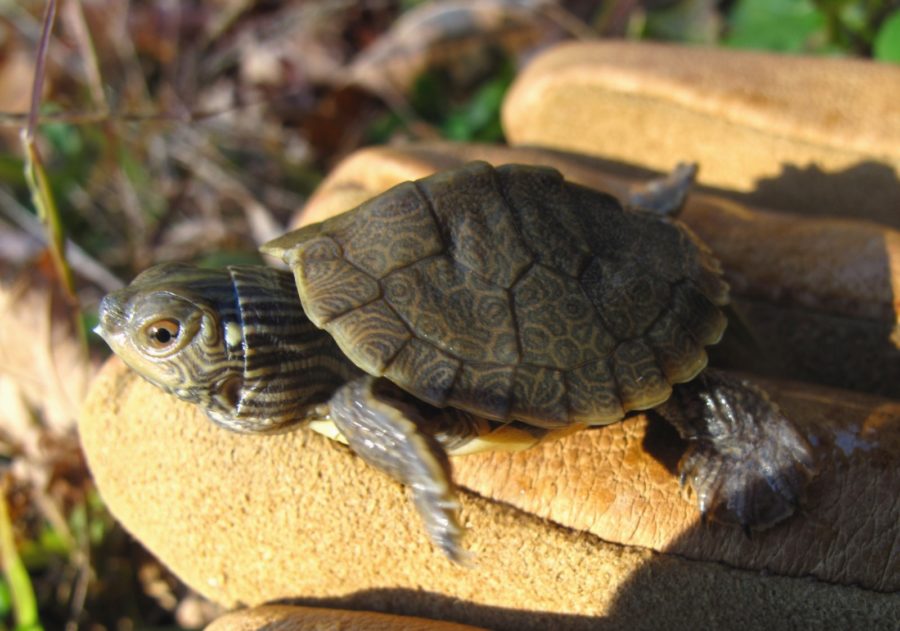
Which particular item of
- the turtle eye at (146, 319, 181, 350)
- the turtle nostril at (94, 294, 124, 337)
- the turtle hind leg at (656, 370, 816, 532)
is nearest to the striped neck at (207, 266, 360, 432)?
the turtle eye at (146, 319, 181, 350)

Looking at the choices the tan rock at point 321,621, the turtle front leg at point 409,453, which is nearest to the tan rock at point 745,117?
the turtle front leg at point 409,453

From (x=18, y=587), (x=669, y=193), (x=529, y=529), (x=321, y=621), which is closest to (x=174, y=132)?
(x=18, y=587)

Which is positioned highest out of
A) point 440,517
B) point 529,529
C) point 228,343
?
point 228,343

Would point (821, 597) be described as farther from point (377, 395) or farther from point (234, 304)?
point (234, 304)

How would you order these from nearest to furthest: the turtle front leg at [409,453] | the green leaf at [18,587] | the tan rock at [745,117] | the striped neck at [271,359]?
1. the turtle front leg at [409,453]
2. the striped neck at [271,359]
3. the green leaf at [18,587]
4. the tan rock at [745,117]

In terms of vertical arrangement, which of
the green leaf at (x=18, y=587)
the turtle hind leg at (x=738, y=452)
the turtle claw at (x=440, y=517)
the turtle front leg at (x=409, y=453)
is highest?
the turtle front leg at (x=409, y=453)

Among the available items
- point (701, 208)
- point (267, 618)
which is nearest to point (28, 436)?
point (267, 618)

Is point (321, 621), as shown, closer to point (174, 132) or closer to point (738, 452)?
point (738, 452)

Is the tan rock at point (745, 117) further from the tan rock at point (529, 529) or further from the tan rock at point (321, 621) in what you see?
the tan rock at point (321, 621)
